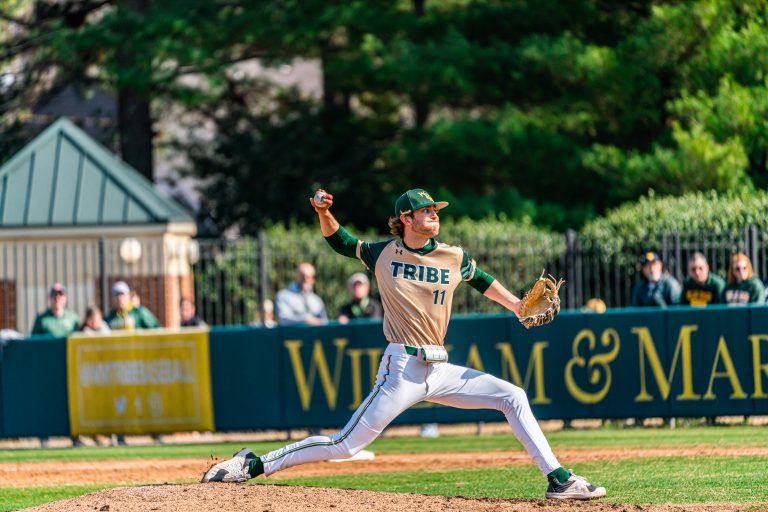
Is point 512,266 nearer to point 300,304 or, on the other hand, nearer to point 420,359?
point 300,304

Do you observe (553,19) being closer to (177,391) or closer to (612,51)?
(612,51)

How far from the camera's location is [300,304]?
54.8 ft

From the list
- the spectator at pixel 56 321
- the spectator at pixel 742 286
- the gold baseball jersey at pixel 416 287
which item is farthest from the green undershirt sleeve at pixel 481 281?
the spectator at pixel 56 321

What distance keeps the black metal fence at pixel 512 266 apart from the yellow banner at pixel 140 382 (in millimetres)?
2796

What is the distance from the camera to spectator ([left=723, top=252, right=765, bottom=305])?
50.1 ft

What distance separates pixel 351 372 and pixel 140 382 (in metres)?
2.61

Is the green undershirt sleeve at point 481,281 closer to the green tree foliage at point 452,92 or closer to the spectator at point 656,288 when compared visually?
the spectator at point 656,288

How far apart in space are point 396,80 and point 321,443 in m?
18.0

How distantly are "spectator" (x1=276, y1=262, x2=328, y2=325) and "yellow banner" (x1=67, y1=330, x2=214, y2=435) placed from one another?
3.26 ft

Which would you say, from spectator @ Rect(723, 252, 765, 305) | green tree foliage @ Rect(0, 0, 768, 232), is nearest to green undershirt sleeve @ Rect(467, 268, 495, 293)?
spectator @ Rect(723, 252, 765, 305)

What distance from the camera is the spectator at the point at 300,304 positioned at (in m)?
16.6

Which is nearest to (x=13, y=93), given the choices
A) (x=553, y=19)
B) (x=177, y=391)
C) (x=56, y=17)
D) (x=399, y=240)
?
(x=56, y=17)

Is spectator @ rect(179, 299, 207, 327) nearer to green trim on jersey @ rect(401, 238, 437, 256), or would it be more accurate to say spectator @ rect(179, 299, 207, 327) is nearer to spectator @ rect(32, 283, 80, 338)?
spectator @ rect(32, 283, 80, 338)

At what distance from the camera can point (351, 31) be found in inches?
1112
